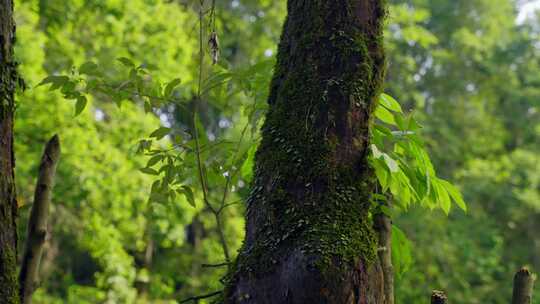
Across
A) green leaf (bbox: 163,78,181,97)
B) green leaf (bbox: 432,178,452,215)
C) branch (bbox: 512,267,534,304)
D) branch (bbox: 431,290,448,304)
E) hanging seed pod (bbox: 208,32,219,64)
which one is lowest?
branch (bbox: 431,290,448,304)

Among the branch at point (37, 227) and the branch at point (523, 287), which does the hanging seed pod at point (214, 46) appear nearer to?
the branch at point (37, 227)

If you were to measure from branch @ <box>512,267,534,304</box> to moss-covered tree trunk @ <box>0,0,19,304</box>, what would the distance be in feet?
4.84

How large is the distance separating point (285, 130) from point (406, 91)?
17533mm

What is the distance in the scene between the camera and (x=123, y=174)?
1003 centimetres

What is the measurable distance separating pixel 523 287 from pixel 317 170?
78cm

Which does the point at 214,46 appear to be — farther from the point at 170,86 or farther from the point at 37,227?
the point at 37,227

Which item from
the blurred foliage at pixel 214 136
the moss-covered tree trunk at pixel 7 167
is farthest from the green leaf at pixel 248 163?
the moss-covered tree trunk at pixel 7 167

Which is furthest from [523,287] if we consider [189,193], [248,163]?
[189,193]

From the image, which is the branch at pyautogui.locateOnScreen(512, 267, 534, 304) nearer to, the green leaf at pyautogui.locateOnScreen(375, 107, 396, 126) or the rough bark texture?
the rough bark texture

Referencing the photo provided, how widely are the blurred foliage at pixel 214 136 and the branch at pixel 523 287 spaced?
0.42 meters

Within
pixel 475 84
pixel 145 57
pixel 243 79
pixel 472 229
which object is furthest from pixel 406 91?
pixel 243 79

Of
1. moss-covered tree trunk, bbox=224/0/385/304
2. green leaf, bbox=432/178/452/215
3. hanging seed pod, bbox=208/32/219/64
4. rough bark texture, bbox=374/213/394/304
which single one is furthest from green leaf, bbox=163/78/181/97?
green leaf, bbox=432/178/452/215

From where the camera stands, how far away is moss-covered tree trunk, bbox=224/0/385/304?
1.70m

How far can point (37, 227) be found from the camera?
2521 mm
